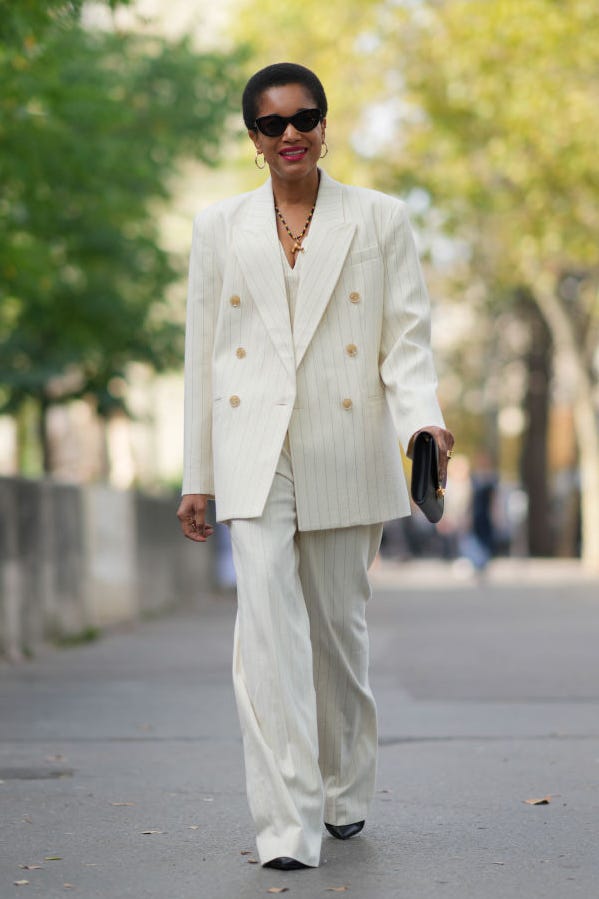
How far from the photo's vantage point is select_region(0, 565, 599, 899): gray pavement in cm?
507

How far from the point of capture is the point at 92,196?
17.3 metres

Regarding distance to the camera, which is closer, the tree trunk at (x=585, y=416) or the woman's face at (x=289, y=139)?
the woman's face at (x=289, y=139)

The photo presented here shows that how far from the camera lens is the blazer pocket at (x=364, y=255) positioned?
533 centimetres

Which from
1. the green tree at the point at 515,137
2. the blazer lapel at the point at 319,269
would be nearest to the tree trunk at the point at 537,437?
the green tree at the point at 515,137

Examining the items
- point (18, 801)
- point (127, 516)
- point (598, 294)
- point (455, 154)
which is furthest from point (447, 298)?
point (18, 801)

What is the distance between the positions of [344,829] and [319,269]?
5.12ft

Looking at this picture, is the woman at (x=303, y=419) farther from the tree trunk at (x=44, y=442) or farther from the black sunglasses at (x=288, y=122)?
the tree trunk at (x=44, y=442)

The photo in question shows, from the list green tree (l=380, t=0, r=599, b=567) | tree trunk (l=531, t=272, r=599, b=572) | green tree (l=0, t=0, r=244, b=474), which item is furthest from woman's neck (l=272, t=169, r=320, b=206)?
tree trunk (l=531, t=272, r=599, b=572)

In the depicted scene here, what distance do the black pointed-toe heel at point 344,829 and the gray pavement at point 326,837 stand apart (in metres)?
0.03

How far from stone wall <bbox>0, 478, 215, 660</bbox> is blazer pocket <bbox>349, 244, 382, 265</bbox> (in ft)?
26.5

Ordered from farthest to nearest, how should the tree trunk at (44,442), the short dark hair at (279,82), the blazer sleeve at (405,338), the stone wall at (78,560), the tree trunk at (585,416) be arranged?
the tree trunk at (585,416) → the tree trunk at (44,442) → the stone wall at (78,560) → the short dark hair at (279,82) → the blazer sleeve at (405,338)

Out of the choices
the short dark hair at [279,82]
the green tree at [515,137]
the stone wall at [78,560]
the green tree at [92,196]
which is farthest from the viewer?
the green tree at [515,137]

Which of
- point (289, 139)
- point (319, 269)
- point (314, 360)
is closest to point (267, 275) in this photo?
point (319, 269)

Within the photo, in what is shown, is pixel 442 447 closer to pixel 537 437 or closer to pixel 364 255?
pixel 364 255
